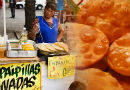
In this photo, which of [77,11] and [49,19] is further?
[49,19]

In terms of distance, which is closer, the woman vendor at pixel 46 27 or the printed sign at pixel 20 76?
the printed sign at pixel 20 76

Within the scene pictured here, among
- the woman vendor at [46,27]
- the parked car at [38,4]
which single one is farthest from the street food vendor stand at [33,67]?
the parked car at [38,4]

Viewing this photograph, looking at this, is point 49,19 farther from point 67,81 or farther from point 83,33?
point 83,33

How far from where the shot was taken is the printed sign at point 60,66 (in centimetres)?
230

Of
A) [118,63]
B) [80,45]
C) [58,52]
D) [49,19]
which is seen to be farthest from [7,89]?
[118,63]

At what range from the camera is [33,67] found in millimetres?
2281

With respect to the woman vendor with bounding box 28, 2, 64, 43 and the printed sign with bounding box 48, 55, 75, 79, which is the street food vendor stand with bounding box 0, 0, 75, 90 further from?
the woman vendor with bounding box 28, 2, 64, 43

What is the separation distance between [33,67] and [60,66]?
1.06 ft

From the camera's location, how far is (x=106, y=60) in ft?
3.05

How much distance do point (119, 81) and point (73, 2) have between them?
0.45m

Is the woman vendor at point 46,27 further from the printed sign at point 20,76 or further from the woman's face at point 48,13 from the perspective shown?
the printed sign at point 20,76

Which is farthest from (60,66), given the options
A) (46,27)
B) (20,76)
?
(46,27)

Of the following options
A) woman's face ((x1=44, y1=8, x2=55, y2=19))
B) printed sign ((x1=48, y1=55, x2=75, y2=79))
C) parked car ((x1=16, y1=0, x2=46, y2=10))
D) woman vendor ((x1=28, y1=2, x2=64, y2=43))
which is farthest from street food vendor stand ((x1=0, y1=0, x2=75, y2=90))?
parked car ((x1=16, y1=0, x2=46, y2=10))

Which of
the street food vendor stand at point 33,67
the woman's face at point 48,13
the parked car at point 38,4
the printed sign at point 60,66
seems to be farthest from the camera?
the parked car at point 38,4
